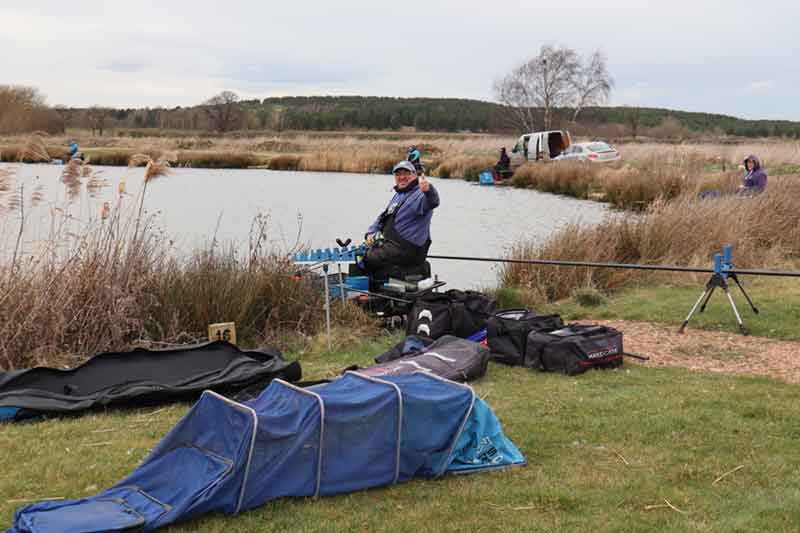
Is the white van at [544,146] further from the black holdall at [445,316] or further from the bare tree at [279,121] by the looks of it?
the bare tree at [279,121]

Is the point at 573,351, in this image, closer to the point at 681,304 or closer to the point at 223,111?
the point at 681,304

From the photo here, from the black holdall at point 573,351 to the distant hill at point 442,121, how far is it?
47165 millimetres

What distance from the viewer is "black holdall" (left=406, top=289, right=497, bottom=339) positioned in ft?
24.2

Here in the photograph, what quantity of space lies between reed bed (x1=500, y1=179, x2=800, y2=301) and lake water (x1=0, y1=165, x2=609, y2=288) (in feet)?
3.55

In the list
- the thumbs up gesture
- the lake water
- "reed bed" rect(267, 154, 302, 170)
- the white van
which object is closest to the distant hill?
"reed bed" rect(267, 154, 302, 170)

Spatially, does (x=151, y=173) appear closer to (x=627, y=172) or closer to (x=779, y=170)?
(x=627, y=172)

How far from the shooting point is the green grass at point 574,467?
12.2 ft

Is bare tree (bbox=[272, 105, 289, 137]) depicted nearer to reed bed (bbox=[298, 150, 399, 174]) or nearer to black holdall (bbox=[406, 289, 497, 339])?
reed bed (bbox=[298, 150, 399, 174])

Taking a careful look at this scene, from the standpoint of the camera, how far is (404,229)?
28.0 feet

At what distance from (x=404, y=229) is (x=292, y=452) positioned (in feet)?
15.7

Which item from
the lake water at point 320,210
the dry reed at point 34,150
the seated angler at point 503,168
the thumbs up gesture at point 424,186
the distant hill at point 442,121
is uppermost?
the distant hill at point 442,121

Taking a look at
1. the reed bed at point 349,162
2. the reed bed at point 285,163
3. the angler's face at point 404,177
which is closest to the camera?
the angler's face at point 404,177

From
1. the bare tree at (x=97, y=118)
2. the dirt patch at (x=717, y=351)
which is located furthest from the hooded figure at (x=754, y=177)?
the bare tree at (x=97, y=118)

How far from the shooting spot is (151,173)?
7.60 metres
